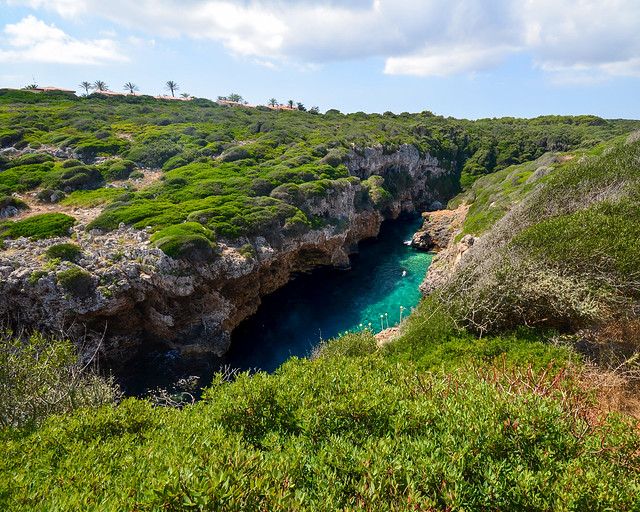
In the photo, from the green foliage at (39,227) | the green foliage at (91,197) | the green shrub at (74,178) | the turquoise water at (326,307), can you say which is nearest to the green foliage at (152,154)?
the green shrub at (74,178)

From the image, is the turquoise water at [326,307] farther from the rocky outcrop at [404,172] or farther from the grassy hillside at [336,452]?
the rocky outcrop at [404,172]

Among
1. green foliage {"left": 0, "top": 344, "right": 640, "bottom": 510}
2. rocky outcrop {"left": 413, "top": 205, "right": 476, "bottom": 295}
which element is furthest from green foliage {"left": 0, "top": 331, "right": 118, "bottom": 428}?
rocky outcrop {"left": 413, "top": 205, "right": 476, "bottom": 295}

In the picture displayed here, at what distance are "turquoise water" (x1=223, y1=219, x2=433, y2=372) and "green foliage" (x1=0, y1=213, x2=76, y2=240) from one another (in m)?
15.0

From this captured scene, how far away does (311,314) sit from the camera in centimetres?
2788

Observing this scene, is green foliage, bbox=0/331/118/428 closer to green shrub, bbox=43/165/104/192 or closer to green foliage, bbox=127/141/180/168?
green shrub, bbox=43/165/104/192

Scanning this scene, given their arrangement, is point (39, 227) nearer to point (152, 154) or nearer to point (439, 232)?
point (152, 154)

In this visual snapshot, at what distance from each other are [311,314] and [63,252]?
1835 centimetres

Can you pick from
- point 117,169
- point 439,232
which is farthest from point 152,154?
point 439,232

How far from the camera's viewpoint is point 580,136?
69.1 m

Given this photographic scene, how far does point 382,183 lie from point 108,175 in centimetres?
3872

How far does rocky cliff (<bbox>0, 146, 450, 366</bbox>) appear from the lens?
18422 mm

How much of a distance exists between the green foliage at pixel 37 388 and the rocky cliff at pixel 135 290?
2.87 m

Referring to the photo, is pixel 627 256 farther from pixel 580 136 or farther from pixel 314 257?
pixel 580 136

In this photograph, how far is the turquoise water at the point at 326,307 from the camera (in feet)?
77.9
